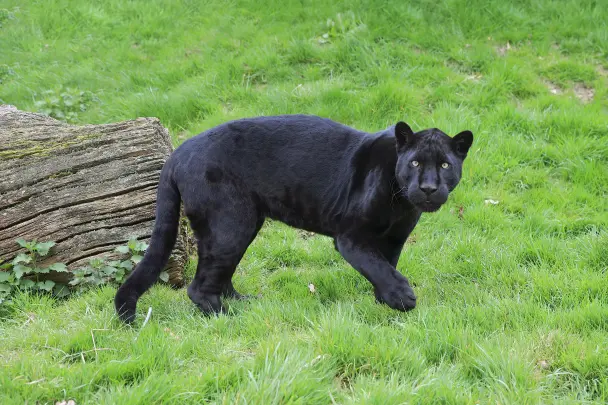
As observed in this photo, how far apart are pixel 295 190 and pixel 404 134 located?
0.95 meters

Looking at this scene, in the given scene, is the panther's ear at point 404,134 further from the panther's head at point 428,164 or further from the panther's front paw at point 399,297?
the panther's front paw at point 399,297

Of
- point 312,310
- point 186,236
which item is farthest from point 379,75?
point 312,310

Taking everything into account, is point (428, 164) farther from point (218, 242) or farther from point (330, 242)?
point (330, 242)

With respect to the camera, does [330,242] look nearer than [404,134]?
No

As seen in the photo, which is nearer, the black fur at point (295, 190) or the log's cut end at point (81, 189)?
the black fur at point (295, 190)

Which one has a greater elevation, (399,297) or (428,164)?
(428,164)

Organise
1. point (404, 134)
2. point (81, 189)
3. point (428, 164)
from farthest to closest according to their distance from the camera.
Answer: point (81, 189)
point (404, 134)
point (428, 164)

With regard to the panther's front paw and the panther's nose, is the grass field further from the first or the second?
the panther's nose

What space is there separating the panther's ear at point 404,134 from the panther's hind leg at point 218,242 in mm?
1193

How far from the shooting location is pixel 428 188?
412 cm

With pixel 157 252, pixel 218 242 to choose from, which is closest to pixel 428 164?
pixel 218 242

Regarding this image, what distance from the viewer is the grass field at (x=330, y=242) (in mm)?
3295

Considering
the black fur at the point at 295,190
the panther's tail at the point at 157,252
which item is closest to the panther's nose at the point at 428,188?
the black fur at the point at 295,190

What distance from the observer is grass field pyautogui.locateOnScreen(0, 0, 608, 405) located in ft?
10.8
